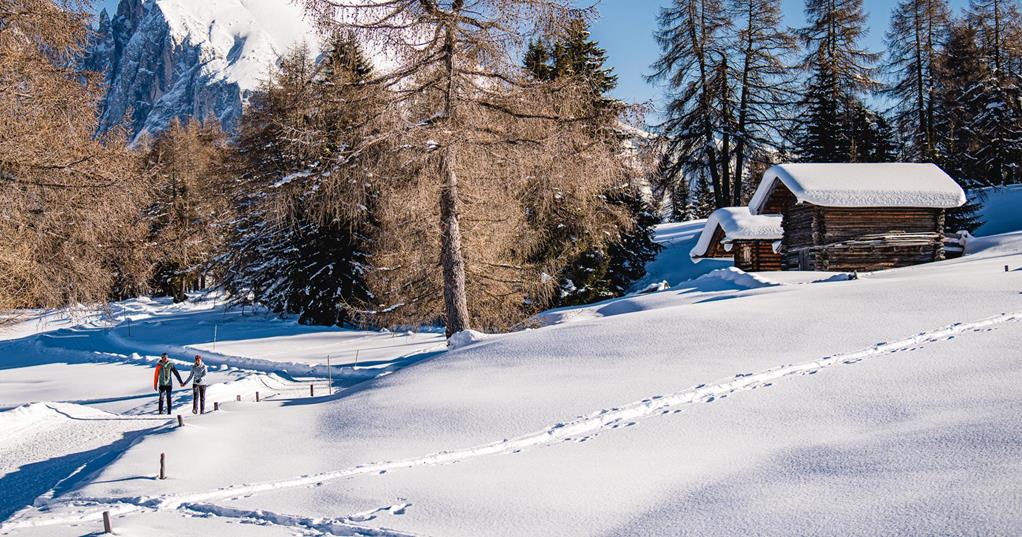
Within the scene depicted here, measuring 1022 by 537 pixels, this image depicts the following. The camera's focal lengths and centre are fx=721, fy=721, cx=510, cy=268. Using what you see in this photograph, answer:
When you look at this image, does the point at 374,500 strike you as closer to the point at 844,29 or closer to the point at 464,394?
the point at 464,394

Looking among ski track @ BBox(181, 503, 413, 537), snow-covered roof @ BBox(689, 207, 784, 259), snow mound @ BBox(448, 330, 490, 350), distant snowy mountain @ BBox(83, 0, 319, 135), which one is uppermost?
distant snowy mountain @ BBox(83, 0, 319, 135)

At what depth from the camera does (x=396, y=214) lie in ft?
48.0

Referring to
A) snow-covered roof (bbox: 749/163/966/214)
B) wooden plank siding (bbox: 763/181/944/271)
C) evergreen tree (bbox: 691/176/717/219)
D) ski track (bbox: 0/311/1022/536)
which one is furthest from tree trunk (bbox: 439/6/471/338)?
evergreen tree (bbox: 691/176/717/219)

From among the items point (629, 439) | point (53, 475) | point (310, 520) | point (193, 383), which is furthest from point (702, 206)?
point (310, 520)

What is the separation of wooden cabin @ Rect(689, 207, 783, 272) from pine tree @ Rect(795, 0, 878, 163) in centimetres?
692

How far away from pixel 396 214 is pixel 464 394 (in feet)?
19.0

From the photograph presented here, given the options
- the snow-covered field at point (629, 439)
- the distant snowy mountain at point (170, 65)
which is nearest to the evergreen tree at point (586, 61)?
the snow-covered field at point (629, 439)

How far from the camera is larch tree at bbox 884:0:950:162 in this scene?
35281 mm

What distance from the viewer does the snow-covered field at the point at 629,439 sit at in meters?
5.50

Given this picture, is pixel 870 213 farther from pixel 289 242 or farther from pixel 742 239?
pixel 289 242

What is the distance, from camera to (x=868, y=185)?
22312 mm

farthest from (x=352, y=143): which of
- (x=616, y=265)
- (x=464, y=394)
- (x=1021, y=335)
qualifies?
(x=616, y=265)

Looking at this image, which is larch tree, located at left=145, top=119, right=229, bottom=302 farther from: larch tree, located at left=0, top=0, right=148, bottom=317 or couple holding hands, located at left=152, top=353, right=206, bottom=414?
larch tree, located at left=0, top=0, right=148, bottom=317

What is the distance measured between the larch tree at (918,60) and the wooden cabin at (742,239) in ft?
35.1
